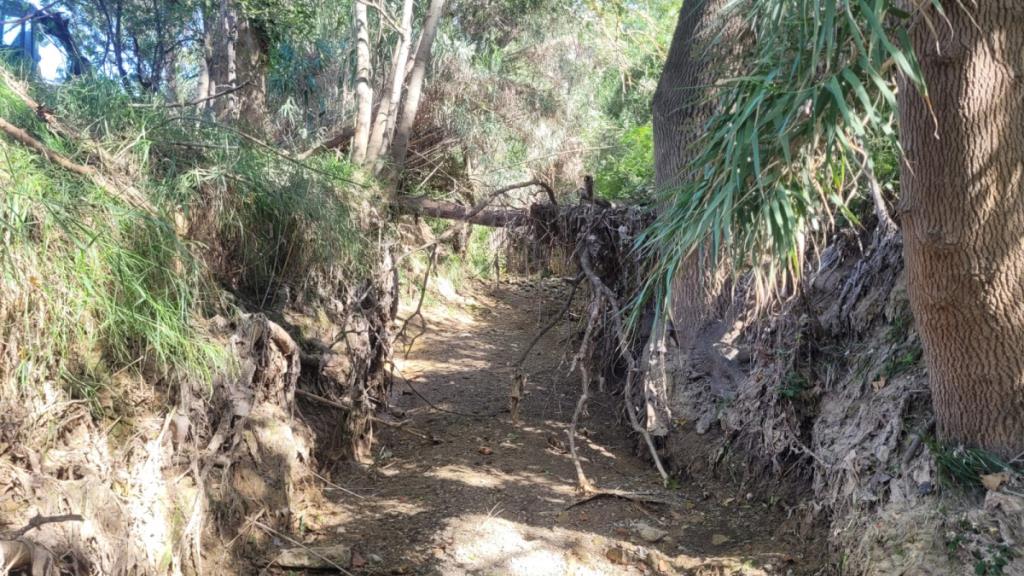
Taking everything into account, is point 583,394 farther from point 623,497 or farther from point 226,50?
point 226,50

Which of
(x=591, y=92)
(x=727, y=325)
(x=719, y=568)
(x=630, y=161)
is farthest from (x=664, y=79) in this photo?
(x=591, y=92)

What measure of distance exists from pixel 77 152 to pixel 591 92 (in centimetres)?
1000

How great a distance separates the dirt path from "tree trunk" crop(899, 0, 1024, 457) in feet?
4.04

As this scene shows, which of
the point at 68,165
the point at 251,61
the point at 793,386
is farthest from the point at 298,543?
the point at 251,61

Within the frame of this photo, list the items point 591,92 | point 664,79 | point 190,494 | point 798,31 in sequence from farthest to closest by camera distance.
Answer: point 591,92
point 664,79
point 190,494
point 798,31

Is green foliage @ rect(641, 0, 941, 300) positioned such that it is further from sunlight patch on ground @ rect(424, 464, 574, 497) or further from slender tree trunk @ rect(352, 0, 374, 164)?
slender tree trunk @ rect(352, 0, 374, 164)

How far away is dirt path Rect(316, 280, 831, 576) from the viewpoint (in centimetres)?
410

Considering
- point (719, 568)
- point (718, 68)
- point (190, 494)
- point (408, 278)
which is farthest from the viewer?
point (408, 278)

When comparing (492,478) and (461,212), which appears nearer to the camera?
(492,478)

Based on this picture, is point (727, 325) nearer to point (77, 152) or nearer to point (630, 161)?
point (77, 152)

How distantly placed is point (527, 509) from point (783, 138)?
9.36ft

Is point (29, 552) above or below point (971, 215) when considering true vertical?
below

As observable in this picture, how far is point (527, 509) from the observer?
465cm

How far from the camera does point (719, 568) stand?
13.1ft
